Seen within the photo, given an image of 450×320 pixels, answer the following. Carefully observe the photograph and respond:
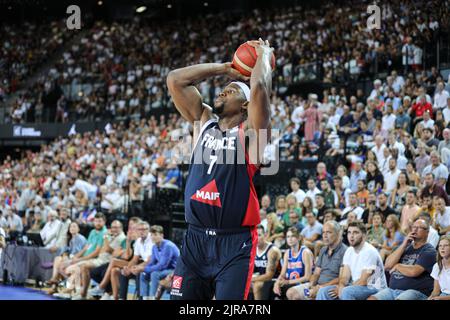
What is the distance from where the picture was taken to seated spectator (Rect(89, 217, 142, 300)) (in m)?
10.7

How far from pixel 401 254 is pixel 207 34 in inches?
672

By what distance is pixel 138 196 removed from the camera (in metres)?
14.3

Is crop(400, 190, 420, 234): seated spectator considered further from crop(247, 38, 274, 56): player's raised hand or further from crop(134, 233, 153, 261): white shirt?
crop(247, 38, 274, 56): player's raised hand

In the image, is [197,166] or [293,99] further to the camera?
[293,99]

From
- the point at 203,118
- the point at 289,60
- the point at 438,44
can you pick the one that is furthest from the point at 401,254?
the point at 289,60

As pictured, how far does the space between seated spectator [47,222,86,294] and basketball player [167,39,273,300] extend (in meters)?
7.52

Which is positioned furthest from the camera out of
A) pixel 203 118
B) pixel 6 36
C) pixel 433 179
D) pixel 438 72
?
pixel 6 36

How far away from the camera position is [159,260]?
10.1 m

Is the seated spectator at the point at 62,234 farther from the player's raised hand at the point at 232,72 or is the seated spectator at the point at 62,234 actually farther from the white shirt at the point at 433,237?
the player's raised hand at the point at 232,72

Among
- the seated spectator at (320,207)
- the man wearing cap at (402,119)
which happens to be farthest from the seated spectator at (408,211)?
the man wearing cap at (402,119)

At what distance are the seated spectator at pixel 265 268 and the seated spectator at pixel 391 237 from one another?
1.43m

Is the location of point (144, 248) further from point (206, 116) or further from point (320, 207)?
point (206, 116)

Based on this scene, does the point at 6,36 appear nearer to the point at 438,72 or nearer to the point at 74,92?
the point at 74,92

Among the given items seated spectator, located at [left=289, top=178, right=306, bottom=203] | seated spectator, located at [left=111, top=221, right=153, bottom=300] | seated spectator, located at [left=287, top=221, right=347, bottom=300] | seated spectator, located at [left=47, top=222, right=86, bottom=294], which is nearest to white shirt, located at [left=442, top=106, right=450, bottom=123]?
seated spectator, located at [left=289, top=178, right=306, bottom=203]
